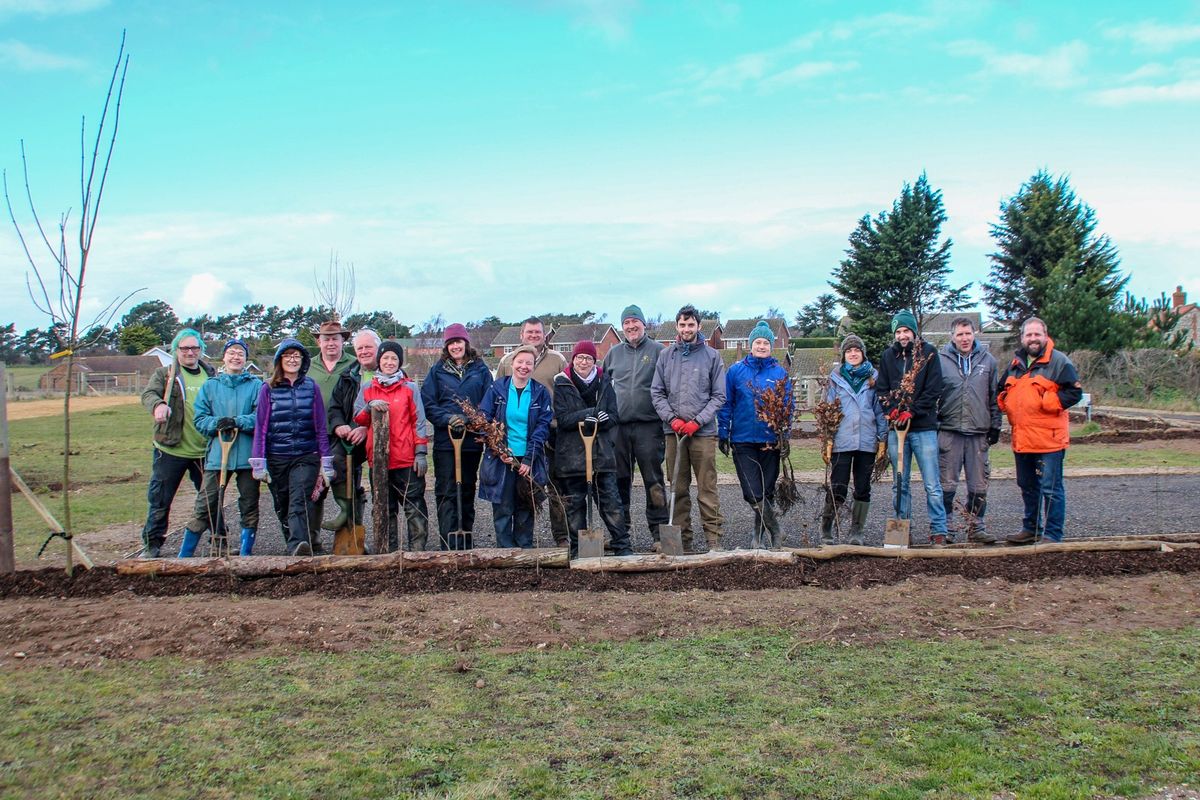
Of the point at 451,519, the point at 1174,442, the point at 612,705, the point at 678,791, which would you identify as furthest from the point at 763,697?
the point at 1174,442

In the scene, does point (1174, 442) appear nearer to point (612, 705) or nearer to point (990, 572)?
point (990, 572)

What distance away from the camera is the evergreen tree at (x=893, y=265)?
1331 inches

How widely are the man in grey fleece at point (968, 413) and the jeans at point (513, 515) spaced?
3.73 m

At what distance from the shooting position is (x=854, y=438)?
770 centimetres

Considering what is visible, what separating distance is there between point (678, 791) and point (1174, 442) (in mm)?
18189

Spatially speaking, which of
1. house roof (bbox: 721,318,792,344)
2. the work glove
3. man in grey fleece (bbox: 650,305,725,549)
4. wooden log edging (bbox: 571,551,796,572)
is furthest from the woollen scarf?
house roof (bbox: 721,318,792,344)

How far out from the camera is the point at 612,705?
4.34 meters

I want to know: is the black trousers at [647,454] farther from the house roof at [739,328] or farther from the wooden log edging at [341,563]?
the house roof at [739,328]

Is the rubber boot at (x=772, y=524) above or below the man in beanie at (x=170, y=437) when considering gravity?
below

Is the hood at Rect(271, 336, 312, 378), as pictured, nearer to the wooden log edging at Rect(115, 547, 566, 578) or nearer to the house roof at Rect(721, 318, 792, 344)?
the wooden log edging at Rect(115, 547, 566, 578)

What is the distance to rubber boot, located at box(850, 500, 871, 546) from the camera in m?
7.87

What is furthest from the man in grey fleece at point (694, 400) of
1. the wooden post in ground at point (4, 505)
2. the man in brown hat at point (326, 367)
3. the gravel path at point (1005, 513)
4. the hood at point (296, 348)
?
the wooden post in ground at point (4, 505)

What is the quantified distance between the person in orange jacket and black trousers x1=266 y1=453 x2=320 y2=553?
20.1ft

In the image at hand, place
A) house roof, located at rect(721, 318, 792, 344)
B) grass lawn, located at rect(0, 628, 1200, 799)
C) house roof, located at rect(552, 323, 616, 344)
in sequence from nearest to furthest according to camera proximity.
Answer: grass lawn, located at rect(0, 628, 1200, 799), house roof, located at rect(552, 323, 616, 344), house roof, located at rect(721, 318, 792, 344)
